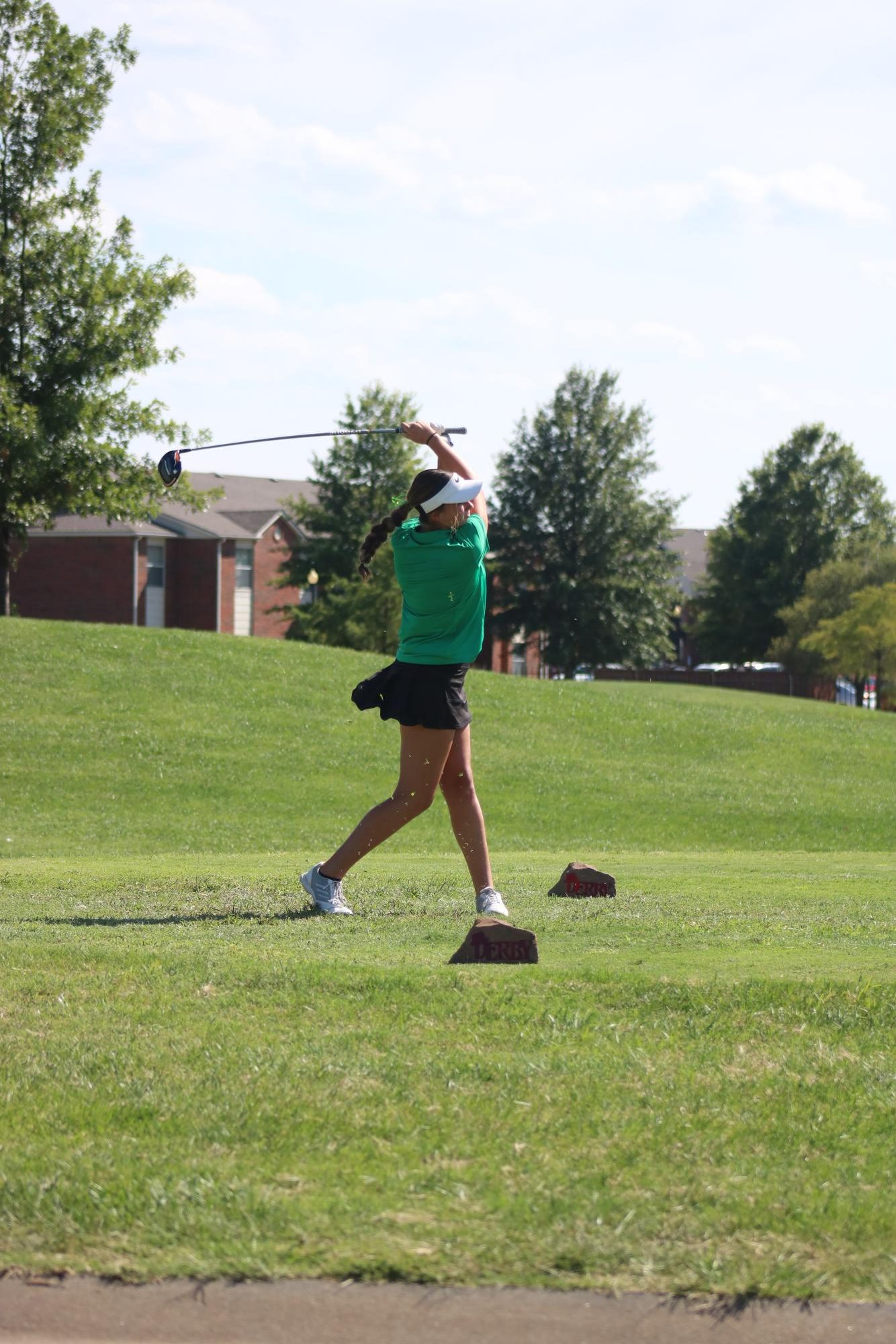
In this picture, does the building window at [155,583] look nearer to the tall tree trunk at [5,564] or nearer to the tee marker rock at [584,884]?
the tall tree trunk at [5,564]

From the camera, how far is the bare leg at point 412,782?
Answer: 6980 millimetres

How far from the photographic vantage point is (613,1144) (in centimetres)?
392

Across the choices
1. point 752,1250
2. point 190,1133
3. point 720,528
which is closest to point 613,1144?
point 752,1250

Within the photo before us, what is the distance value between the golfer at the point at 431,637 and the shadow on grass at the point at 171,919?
34 cm

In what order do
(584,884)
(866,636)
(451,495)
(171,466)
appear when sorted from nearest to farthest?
(451,495) < (584,884) < (171,466) < (866,636)

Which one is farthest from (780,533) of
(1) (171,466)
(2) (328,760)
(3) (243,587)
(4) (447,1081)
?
(4) (447,1081)

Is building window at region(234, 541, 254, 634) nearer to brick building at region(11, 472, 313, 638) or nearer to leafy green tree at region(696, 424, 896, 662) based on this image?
brick building at region(11, 472, 313, 638)

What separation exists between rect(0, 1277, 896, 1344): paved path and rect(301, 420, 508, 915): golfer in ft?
12.2

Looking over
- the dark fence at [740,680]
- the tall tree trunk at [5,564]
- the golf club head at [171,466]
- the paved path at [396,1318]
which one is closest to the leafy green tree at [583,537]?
the dark fence at [740,680]

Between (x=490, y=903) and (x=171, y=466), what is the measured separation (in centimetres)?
377

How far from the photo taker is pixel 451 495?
269 inches

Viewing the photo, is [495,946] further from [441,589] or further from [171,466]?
[171,466]

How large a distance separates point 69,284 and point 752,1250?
30.1 meters

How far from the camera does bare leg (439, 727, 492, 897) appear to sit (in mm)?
7215
